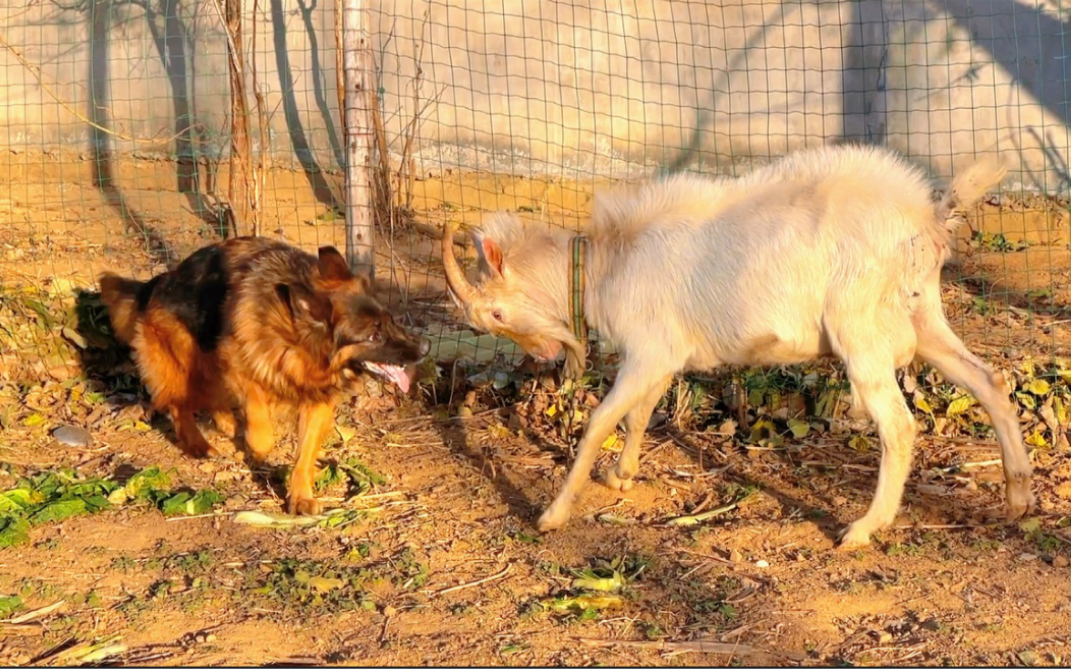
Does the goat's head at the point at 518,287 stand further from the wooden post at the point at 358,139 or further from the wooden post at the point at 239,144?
the wooden post at the point at 239,144

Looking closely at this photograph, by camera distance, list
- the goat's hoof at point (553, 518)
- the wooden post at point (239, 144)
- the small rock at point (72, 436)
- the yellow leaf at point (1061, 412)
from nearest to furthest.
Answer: the goat's hoof at point (553, 518) → the yellow leaf at point (1061, 412) → the small rock at point (72, 436) → the wooden post at point (239, 144)

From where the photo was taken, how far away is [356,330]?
575 centimetres

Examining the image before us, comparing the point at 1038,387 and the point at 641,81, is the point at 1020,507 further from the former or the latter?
the point at 641,81

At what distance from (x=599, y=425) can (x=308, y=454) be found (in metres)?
1.48

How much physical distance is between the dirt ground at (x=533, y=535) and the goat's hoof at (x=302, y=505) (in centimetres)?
12

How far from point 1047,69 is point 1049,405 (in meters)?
5.62

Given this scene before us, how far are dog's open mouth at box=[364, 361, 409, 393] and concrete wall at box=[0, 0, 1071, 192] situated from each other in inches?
216

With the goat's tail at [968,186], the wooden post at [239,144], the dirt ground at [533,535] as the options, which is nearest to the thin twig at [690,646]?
the dirt ground at [533,535]

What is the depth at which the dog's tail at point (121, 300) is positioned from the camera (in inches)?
273

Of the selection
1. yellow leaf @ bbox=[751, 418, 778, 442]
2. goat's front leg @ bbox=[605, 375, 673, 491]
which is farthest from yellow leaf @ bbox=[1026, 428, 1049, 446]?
goat's front leg @ bbox=[605, 375, 673, 491]

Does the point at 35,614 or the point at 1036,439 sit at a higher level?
the point at 1036,439

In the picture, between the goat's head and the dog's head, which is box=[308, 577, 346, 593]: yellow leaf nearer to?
the dog's head

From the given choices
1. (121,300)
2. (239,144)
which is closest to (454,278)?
(121,300)

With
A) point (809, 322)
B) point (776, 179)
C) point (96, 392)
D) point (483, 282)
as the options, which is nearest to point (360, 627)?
point (483, 282)
